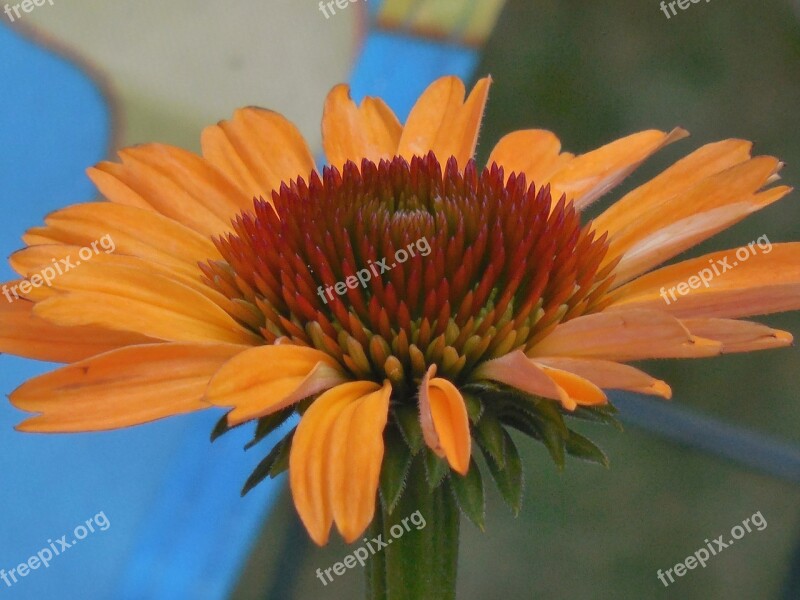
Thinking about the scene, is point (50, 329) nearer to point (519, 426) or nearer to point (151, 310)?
point (151, 310)

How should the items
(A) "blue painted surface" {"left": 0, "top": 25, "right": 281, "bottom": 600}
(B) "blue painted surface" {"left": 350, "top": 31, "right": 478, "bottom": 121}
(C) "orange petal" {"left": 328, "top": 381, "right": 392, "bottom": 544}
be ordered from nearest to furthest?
(C) "orange petal" {"left": 328, "top": 381, "right": 392, "bottom": 544} → (A) "blue painted surface" {"left": 0, "top": 25, "right": 281, "bottom": 600} → (B) "blue painted surface" {"left": 350, "top": 31, "right": 478, "bottom": 121}

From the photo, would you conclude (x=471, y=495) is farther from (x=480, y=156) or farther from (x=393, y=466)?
(x=480, y=156)

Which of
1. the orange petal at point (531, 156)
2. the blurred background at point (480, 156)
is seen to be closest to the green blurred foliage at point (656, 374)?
the blurred background at point (480, 156)

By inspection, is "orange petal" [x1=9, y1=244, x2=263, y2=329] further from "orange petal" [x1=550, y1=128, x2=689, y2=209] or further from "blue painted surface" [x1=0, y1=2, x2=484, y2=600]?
"blue painted surface" [x1=0, y1=2, x2=484, y2=600]

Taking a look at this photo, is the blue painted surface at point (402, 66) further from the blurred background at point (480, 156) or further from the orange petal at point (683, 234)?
the orange petal at point (683, 234)

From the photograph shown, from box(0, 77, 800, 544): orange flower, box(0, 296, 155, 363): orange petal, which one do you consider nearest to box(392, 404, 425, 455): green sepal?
box(0, 77, 800, 544): orange flower

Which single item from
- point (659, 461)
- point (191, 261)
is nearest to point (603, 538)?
point (659, 461)
